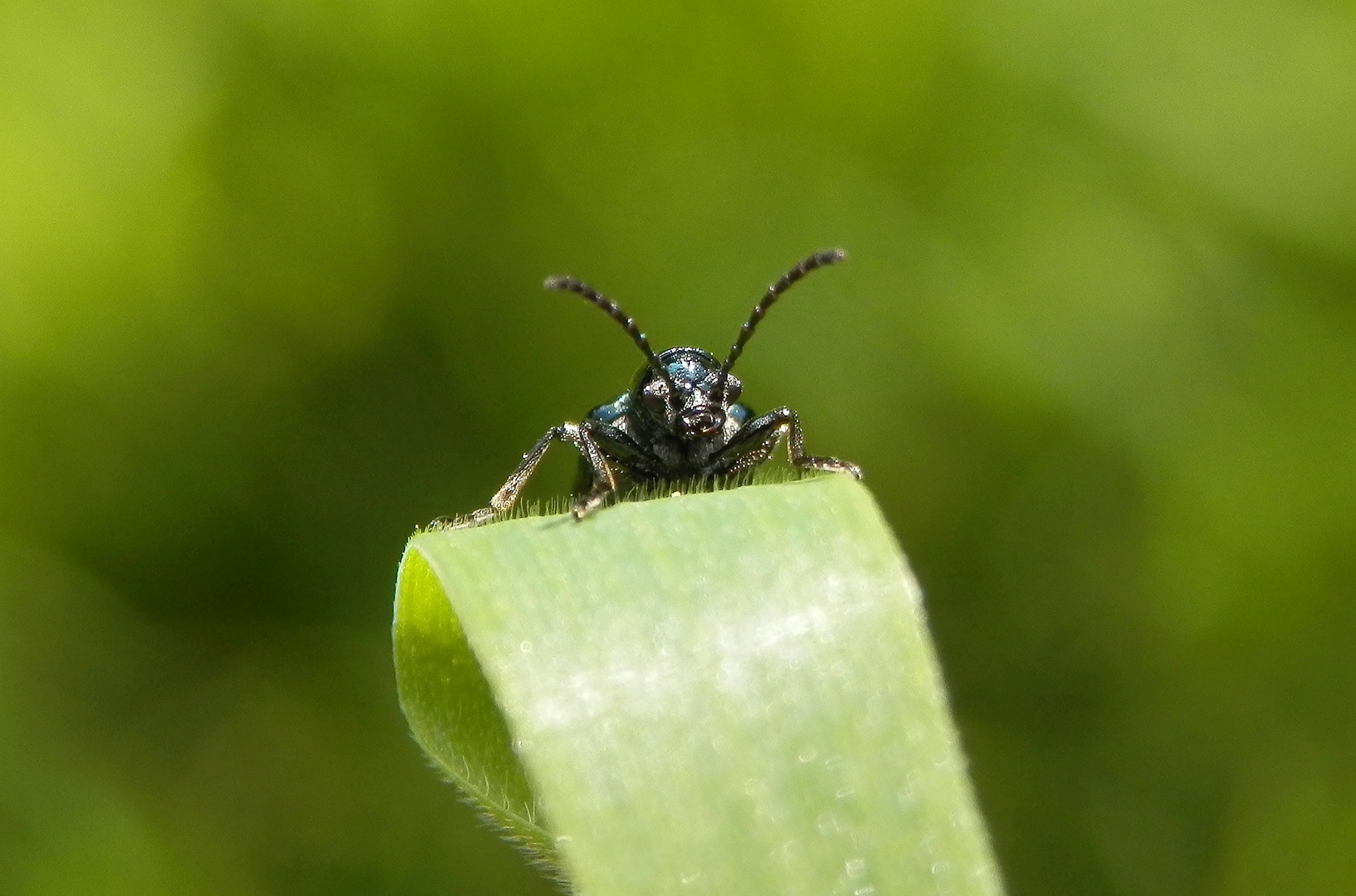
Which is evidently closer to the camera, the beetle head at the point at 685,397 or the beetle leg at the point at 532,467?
the beetle leg at the point at 532,467

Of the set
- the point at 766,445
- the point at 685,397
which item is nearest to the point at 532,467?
the point at 685,397

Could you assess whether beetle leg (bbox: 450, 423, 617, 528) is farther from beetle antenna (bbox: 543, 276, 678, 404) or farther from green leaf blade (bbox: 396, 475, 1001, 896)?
green leaf blade (bbox: 396, 475, 1001, 896)

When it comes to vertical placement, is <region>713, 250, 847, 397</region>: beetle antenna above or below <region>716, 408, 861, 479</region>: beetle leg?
above

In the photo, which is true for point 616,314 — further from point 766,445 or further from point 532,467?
point 766,445

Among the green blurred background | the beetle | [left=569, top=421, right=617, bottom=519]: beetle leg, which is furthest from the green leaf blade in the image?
the green blurred background

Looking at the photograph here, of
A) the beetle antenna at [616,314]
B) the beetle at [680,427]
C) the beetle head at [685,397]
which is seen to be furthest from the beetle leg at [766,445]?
the beetle antenna at [616,314]

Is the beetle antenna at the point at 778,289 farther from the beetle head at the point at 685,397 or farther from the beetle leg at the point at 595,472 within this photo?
the beetle leg at the point at 595,472
